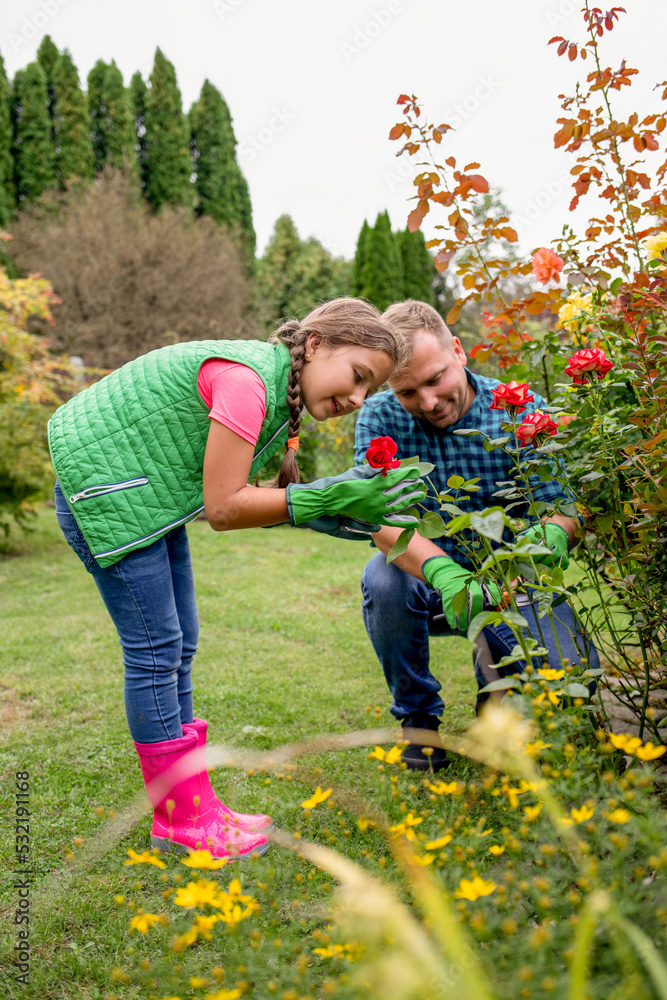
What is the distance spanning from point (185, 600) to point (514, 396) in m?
0.98

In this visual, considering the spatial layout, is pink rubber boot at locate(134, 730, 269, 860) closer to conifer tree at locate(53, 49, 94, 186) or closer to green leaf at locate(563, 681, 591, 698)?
green leaf at locate(563, 681, 591, 698)

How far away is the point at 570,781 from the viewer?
3.38 ft

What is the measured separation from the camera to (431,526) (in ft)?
4.40

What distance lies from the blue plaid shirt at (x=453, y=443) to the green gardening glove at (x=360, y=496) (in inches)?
25.4

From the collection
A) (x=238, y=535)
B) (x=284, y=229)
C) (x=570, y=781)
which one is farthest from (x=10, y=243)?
(x=570, y=781)

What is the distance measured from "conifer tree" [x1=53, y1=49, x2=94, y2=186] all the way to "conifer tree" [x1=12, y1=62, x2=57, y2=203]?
0.92 ft

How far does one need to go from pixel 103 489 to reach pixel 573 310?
1.24m

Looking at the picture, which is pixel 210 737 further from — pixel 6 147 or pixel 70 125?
pixel 70 125

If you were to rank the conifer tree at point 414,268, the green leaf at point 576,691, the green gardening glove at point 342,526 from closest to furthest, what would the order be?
the green leaf at point 576,691 → the green gardening glove at point 342,526 → the conifer tree at point 414,268

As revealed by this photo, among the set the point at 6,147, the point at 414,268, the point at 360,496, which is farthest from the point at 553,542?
the point at 6,147

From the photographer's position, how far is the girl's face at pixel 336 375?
61.5 inches

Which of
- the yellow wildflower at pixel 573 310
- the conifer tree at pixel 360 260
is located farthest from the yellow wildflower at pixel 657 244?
the conifer tree at pixel 360 260

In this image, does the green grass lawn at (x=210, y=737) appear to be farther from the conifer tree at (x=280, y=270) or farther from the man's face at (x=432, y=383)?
the conifer tree at (x=280, y=270)

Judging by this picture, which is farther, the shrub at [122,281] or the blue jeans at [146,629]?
the shrub at [122,281]
